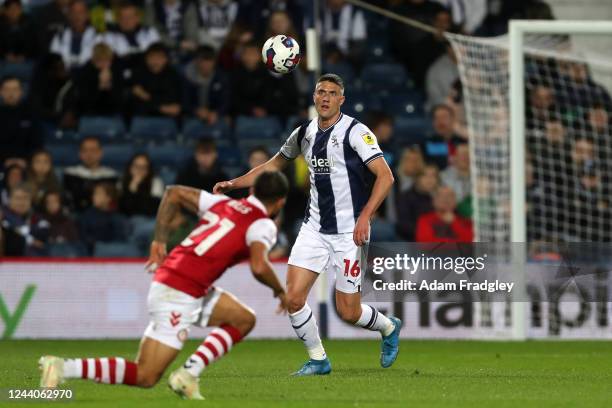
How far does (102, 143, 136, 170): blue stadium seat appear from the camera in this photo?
17859 mm

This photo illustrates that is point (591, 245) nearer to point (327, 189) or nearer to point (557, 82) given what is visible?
point (557, 82)

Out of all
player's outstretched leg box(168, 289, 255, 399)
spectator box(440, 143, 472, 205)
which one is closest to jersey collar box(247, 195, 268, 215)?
player's outstretched leg box(168, 289, 255, 399)

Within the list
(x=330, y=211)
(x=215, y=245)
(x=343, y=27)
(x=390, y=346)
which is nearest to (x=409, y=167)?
(x=343, y=27)

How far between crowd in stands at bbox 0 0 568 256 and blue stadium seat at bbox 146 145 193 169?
0.7 inches

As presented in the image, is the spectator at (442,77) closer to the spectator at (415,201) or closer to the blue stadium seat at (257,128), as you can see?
the blue stadium seat at (257,128)

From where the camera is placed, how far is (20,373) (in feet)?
34.2

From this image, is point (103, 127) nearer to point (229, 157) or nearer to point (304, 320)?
point (229, 157)

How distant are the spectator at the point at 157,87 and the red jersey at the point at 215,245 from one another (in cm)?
1007

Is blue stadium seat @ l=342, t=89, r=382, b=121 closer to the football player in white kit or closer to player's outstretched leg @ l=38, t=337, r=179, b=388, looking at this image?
the football player in white kit

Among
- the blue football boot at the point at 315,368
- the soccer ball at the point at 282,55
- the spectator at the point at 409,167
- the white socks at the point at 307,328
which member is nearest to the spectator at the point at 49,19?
the spectator at the point at 409,167

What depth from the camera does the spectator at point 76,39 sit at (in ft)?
60.7

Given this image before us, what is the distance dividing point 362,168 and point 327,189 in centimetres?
31

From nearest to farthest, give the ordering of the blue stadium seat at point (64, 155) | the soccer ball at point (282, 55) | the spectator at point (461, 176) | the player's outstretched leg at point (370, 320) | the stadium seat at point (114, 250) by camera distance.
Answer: the player's outstretched leg at point (370, 320) → the soccer ball at point (282, 55) → the stadium seat at point (114, 250) → the spectator at point (461, 176) → the blue stadium seat at point (64, 155)

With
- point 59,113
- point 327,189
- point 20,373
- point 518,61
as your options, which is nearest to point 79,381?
point 20,373
